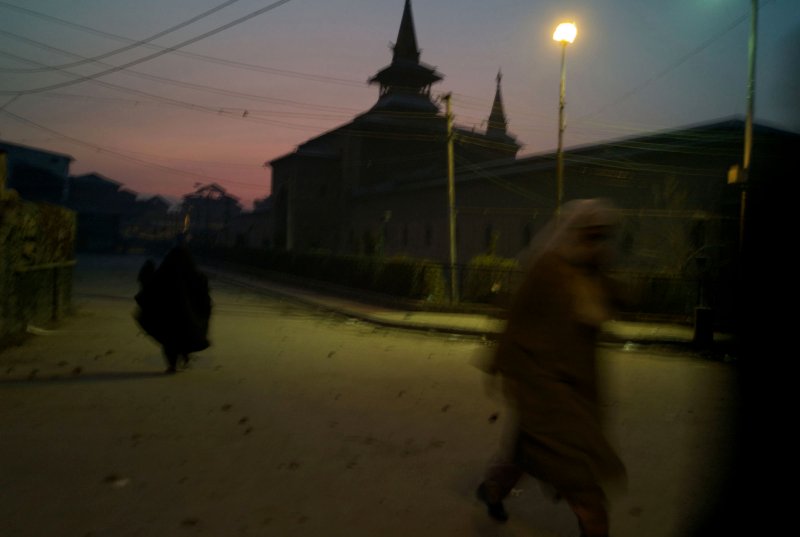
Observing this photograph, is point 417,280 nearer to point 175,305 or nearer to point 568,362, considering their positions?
point 175,305

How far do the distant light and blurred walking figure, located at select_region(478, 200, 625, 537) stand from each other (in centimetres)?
1497

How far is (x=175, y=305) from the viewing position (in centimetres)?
926

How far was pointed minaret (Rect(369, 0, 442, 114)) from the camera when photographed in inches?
2379

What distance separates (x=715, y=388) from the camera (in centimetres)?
953

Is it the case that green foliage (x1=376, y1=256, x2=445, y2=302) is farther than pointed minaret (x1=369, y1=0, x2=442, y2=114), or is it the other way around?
pointed minaret (x1=369, y1=0, x2=442, y2=114)

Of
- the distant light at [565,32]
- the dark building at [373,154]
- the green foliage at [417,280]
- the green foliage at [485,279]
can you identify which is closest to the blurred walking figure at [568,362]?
the distant light at [565,32]

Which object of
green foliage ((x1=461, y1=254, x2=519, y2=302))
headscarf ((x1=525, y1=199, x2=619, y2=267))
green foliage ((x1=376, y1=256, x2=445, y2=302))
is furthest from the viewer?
green foliage ((x1=376, y1=256, x2=445, y2=302))

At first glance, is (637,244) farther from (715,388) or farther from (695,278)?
(715,388)

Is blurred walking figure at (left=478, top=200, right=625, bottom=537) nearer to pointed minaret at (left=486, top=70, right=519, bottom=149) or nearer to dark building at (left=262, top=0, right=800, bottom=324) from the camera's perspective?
dark building at (left=262, top=0, right=800, bottom=324)

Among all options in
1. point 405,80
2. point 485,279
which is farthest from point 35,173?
point 485,279

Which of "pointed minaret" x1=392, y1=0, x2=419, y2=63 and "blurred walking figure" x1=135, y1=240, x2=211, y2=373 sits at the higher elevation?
"pointed minaret" x1=392, y1=0, x2=419, y2=63

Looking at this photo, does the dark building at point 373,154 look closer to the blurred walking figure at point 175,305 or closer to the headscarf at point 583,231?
the blurred walking figure at point 175,305

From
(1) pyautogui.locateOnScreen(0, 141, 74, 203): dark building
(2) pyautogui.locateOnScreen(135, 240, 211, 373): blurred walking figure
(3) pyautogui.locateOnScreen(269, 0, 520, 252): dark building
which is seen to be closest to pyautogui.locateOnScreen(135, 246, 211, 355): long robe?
(2) pyautogui.locateOnScreen(135, 240, 211, 373): blurred walking figure

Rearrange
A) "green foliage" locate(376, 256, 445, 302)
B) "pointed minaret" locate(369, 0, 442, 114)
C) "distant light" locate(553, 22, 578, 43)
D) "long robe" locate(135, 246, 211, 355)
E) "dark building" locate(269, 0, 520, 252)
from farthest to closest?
"pointed minaret" locate(369, 0, 442, 114) → "dark building" locate(269, 0, 520, 252) → "green foliage" locate(376, 256, 445, 302) → "distant light" locate(553, 22, 578, 43) → "long robe" locate(135, 246, 211, 355)
